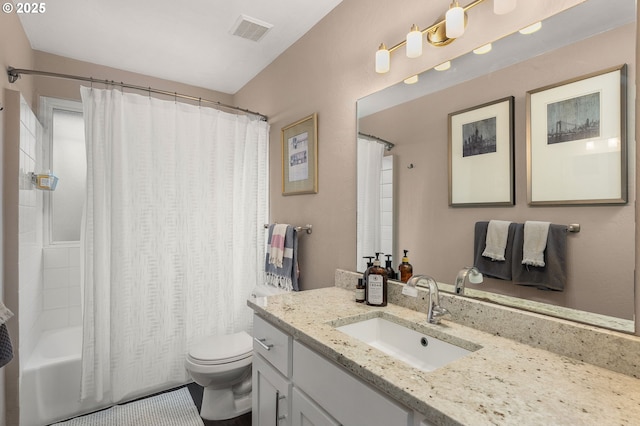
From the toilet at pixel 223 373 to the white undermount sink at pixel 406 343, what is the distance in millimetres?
936

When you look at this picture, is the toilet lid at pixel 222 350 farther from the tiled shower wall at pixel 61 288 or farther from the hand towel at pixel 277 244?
the tiled shower wall at pixel 61 288

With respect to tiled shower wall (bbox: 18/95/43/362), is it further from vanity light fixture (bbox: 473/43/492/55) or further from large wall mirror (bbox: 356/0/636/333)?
vanity light fixture (bbox: 473/43/492/55)

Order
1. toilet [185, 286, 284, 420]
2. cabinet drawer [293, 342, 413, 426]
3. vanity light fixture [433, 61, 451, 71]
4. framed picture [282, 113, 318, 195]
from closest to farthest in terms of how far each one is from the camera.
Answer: cabinet drawer [293, 342, 413, 426] < vanity light fixture [433, 61, 451, 71] < toilet [185, 286, 284, 420] < framed picture [282, 113, 318, 195]

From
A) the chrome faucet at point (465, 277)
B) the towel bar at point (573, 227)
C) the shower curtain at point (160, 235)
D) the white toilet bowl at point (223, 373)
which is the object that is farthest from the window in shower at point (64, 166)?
the towel bar at point (573, 227)

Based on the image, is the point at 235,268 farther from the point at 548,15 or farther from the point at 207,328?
the point at 548,15

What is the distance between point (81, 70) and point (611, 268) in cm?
348

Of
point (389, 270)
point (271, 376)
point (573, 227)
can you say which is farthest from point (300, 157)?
point (573, 227)

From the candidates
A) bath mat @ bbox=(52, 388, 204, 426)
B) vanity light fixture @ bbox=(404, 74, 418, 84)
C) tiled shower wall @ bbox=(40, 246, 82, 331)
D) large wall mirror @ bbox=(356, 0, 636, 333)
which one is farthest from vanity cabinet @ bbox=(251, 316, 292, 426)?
tiled shower wall @ bbox=(40, 246, 82, 331)

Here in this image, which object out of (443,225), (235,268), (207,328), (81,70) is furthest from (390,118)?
(81,70)

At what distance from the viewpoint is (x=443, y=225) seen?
1.37 meters

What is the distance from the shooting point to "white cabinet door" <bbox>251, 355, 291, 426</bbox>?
1.28 meters

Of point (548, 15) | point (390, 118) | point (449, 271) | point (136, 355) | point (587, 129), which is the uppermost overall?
point (548, 15)

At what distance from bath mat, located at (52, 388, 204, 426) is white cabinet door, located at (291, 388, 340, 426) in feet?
3.65

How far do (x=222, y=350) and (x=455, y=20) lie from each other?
204 centimetres
